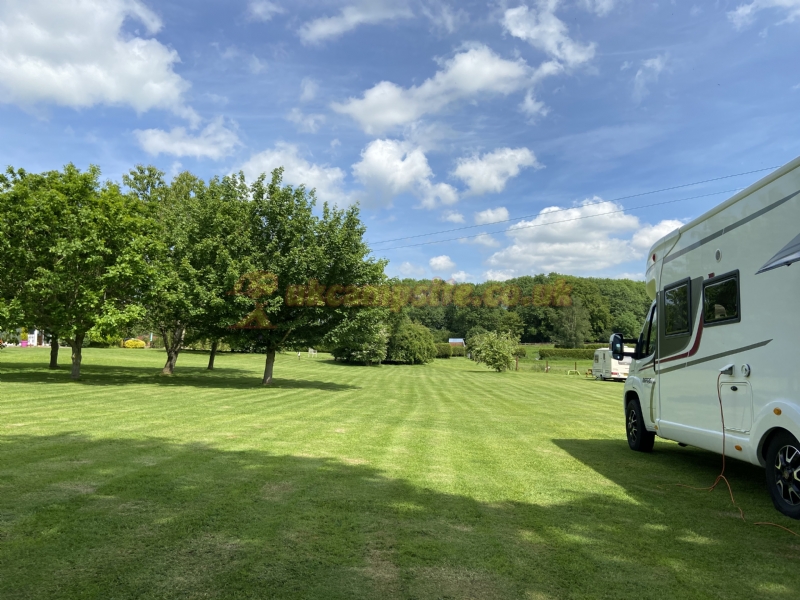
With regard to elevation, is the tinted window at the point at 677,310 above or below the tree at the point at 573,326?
below

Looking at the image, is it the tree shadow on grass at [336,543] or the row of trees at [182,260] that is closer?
the tree shadow on grass at [336,543]

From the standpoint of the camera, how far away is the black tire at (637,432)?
887cm

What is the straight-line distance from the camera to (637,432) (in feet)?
29.7

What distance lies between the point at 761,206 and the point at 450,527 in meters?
4.53

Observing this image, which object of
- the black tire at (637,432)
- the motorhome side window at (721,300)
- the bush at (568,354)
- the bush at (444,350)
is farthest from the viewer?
the bush at (444,350)

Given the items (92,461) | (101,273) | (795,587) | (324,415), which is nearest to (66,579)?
(92,461)

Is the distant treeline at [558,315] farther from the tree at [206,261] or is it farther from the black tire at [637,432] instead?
the black tire at [637,432]

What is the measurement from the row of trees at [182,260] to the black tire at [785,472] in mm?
16681

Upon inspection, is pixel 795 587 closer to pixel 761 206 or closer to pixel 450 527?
pixel 450 527

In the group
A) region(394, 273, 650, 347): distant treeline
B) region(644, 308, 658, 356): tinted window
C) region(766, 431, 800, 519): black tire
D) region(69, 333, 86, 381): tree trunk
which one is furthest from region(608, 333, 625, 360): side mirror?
region(394, 273, 650, 347): distant treeline

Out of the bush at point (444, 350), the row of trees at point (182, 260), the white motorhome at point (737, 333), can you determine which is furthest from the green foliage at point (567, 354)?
the white motorhome at point (737, 333)

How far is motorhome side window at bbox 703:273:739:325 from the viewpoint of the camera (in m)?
6.00

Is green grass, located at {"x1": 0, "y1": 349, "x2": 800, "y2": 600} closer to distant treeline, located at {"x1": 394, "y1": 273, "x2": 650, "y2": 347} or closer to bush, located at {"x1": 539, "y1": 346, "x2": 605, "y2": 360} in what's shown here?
bush, located at {"x1": 539, "y1": 346, "x2": 605, "y2": 360}

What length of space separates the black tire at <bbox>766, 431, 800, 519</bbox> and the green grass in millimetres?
227
